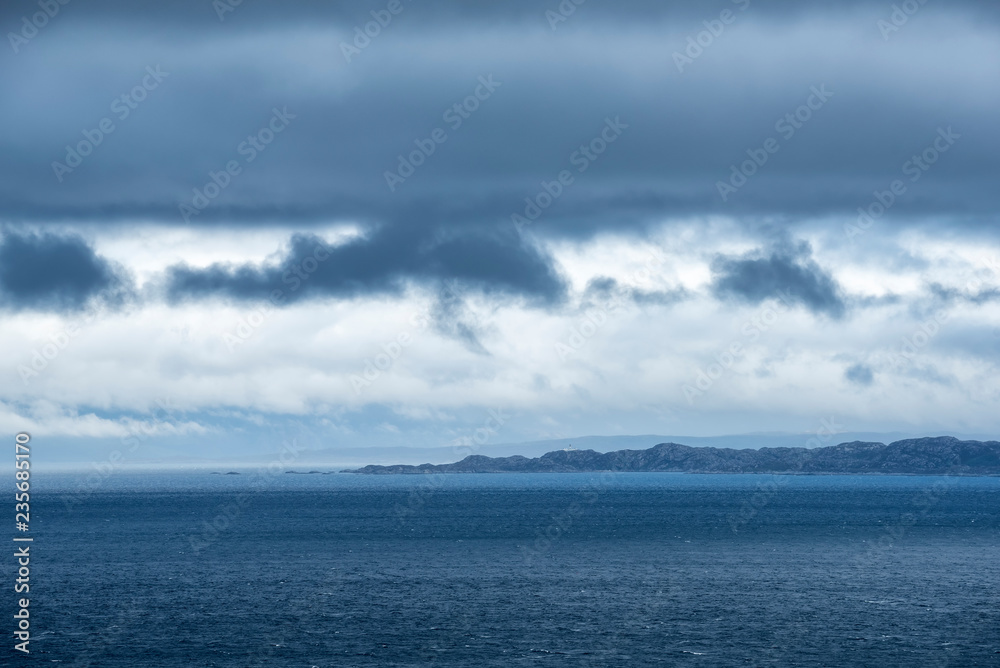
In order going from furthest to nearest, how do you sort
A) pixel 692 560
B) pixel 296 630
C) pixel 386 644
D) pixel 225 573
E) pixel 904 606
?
pixel 692 560 → pixel 225 573 → pixel 904 606 → pixel 296 630 → pixel 386 644

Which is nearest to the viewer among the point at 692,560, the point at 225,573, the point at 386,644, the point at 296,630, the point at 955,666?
the point at 955,666

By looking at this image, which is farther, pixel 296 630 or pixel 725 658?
pixel 296 630

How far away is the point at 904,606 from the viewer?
351ft

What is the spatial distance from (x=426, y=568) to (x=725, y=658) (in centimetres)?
Answer: 6156

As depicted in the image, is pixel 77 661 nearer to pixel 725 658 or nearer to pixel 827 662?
pixel 725 658

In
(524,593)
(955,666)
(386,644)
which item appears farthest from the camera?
(524,593)

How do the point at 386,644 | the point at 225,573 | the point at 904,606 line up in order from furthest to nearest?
the point at 225,573, the point at 904,606, the point at 386,644

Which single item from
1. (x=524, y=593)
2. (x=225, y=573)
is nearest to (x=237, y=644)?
(x=524, y=593)

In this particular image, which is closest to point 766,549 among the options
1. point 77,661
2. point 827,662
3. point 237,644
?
point 827,662

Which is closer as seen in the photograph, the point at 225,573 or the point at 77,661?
the point at 77,661

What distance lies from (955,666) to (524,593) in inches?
1918

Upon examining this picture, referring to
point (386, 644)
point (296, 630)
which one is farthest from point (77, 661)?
point (386, 644)

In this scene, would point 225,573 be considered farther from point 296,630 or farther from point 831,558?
point 831,558

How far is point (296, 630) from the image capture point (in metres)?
94.6
